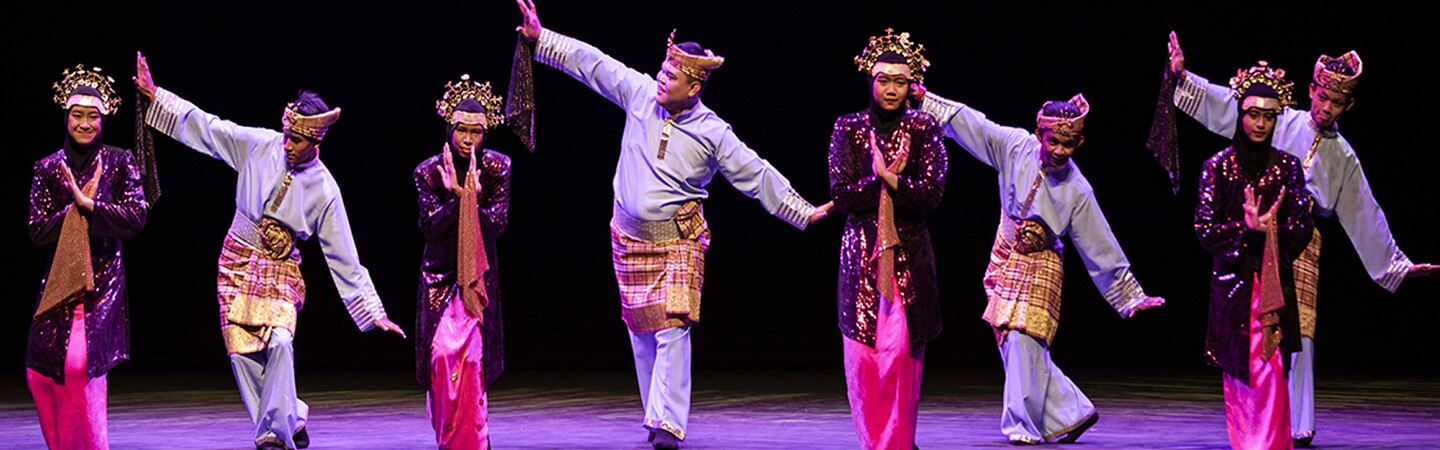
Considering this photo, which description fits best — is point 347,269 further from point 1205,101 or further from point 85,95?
point 1205,101

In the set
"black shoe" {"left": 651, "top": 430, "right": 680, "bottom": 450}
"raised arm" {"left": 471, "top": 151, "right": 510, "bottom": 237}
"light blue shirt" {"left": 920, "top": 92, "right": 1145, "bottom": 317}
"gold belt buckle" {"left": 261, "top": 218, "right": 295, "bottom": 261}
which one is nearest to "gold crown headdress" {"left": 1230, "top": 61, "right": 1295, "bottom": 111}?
"light blue shirt" {"left": 920, "top": 92, "right": 1145, "bottom": 317}

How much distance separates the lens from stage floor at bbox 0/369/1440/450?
5.78 meters

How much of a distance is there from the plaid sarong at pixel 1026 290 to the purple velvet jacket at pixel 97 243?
2.71 metres

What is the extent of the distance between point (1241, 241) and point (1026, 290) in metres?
0.99

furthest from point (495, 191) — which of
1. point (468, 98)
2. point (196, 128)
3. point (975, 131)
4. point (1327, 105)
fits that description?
point (1327, 105)

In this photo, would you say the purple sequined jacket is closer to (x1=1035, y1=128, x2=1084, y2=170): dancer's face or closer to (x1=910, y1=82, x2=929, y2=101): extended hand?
(x1=910, y1=82, x2=929, y2=101): extended hand

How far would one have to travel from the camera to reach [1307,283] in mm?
5719

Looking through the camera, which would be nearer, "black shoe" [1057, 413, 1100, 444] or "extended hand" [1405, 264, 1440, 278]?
"extended hand" [1405, 264, 1440, 278]

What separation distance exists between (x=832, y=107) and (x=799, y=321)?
1.08m

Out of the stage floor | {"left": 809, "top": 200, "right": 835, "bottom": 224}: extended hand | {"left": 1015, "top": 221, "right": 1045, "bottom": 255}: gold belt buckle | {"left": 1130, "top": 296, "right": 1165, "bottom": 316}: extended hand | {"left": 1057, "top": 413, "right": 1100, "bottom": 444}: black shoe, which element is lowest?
the stage floor

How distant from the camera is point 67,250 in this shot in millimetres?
4969

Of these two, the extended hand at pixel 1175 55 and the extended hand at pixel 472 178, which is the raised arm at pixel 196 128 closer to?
the extended hand at pixel 472 178

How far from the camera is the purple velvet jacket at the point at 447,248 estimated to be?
5.15 metres

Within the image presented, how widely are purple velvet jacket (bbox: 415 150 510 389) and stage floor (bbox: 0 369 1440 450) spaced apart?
55 centimetres
